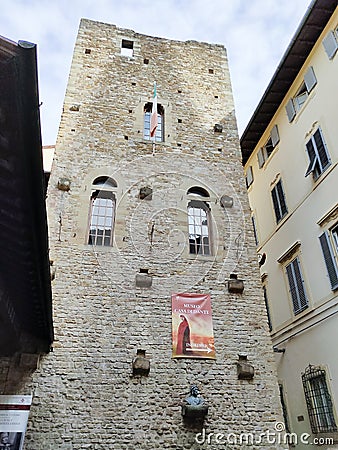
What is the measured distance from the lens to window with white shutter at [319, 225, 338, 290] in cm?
802

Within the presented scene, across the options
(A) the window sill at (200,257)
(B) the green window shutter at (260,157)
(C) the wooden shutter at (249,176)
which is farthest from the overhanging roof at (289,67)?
(A) the window sill at (200,257)

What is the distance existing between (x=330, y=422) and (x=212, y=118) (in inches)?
291

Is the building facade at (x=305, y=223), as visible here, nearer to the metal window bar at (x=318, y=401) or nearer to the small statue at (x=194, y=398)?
the metal window bar at (x=318, y=401)

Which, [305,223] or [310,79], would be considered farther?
[310,79]

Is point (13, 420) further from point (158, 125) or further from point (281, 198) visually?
point (281, 198)

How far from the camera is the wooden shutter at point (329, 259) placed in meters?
7.99

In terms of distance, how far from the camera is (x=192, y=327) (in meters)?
6.92

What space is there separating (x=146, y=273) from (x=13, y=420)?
323cm

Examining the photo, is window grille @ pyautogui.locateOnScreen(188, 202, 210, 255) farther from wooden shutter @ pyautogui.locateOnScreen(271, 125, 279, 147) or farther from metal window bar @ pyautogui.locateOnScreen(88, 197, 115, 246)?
wooden shutter @ pyautogui.locateOnScreen(271, 125, 279, 147)

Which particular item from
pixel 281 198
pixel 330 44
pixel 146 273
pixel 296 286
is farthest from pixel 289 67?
pixel 146 273

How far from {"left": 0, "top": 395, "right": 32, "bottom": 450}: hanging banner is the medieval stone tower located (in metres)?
0.45

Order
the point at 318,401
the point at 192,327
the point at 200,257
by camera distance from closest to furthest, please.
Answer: the point at 192,327 < the point at 200,257 < the point at 318,401

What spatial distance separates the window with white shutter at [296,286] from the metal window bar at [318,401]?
1.42m

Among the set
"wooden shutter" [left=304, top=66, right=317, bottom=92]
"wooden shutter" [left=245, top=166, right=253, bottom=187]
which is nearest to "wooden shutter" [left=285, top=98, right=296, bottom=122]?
"wooden shutter" [left=304, top=66, right=317, bottom=92]
